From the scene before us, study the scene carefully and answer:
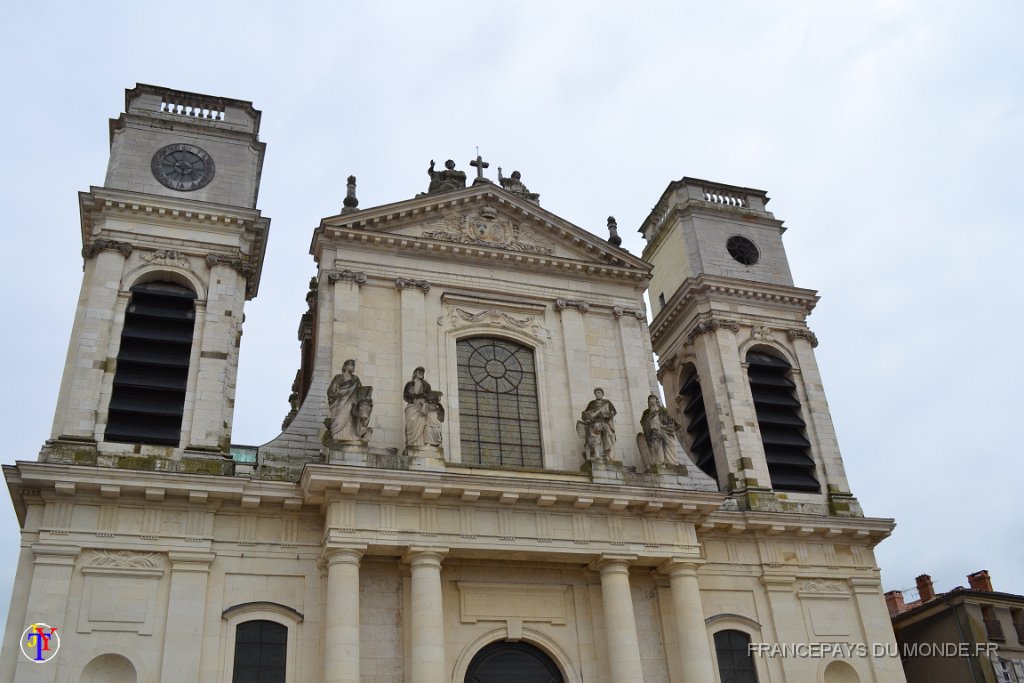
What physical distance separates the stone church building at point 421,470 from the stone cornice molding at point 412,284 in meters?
0.08

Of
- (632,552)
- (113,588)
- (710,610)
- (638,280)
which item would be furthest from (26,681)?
(638,280)

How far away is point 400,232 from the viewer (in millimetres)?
20359

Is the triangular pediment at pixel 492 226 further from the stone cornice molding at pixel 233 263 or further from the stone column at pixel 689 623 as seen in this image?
the stone column at pixel 689 623

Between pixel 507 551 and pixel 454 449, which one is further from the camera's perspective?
pixel 454 449

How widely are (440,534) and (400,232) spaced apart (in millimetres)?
7228

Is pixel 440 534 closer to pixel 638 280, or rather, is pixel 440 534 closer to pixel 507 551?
pixel 507 551

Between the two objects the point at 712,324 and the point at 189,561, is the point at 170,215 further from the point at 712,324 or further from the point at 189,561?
the point at 712,324

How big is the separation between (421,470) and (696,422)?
30.2ft

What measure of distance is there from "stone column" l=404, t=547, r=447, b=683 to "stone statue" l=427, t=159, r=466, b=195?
9452mm

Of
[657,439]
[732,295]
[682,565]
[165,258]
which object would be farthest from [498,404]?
[732,295]

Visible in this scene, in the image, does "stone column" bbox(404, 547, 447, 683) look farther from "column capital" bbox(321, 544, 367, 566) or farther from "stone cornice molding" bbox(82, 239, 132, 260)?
"stone cornice molding" bbox(82, 239, 132, 260)

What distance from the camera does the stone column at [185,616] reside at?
14719 millimetres

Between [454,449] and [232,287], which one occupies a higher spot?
[232,287]

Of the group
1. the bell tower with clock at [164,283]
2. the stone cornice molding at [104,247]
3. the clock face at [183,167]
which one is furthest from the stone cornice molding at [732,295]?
the stone cornice molding at [104,247]
